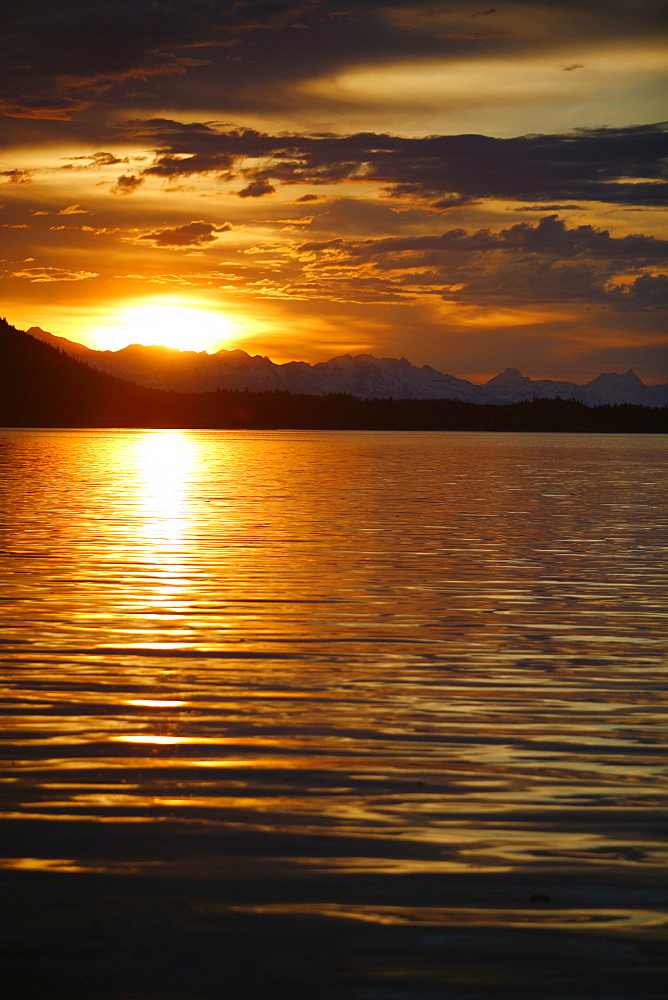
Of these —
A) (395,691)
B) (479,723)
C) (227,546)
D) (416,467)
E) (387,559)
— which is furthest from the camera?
(416,467)

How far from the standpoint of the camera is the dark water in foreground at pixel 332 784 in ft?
21.1

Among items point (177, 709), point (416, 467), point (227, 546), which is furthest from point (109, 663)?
point (416, 467)

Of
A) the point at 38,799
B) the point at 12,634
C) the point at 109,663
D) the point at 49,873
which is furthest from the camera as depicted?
the point at 12,634

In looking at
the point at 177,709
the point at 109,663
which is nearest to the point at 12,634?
the point at 109,663

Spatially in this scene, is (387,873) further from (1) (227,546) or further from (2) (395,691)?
(1) (227,546)

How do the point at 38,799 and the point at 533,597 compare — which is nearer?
the point at 38,799

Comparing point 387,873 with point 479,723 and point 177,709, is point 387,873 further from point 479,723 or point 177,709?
point 177,709

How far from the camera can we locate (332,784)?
9539mm

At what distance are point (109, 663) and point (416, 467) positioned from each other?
69553 millimetres

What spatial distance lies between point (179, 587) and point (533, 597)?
6.92 m

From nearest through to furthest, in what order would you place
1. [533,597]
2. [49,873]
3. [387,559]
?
[49,873] < [533,597] < [387,559]

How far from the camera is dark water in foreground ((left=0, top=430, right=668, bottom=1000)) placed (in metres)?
6.45

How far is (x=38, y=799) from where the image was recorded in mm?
9062

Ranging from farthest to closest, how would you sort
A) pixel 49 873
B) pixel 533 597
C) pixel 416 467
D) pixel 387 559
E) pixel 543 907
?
pixel 416 467 < pixel 387 559 < pixel 533 597 < pixel 49 873 < pixel 543 907
